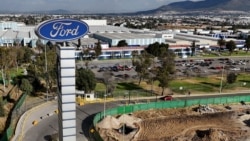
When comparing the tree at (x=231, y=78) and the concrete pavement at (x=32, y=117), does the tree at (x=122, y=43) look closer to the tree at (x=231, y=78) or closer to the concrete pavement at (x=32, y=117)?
the tree at (x=231, y=78)

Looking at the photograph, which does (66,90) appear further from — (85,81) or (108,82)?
(108,82)

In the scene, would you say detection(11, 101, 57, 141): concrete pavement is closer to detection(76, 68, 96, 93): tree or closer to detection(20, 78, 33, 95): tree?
detection(20, 78, 33, 95): tree

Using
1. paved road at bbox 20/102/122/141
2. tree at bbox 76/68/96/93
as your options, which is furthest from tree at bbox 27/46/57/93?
paved road at bbox 20/102/122/141

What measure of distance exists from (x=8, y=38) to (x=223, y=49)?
3509 inches

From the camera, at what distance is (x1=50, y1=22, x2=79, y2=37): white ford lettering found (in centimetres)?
1900

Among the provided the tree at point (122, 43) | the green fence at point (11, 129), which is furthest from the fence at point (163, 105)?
the tree at point (122, 43)

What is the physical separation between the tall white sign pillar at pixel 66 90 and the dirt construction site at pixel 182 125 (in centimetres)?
1741

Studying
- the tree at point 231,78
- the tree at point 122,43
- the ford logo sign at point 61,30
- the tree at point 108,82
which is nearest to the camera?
the ford logo sign at point 61,30

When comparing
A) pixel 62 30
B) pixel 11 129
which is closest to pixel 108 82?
pixel 11 129

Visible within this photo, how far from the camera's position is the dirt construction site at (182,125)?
127ft

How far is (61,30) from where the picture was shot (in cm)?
1920

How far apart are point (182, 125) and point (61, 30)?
97.4 ft

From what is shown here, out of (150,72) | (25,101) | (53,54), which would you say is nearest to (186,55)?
(150,72)

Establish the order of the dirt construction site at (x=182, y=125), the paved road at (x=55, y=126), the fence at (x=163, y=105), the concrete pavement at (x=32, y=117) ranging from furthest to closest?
1. the fence at (x=163, y=105)
2. the dirt construction site at (x=182, y=125)
3. the concrete pavement at (x=32, y=117)
4. the paved road at (x=55, y=126)
